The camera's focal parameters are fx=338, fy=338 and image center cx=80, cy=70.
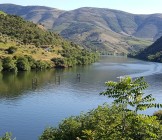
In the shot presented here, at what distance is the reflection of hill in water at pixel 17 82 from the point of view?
388 ft

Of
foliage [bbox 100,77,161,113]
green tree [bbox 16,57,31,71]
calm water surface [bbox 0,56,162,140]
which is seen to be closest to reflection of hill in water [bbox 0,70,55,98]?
calm water surface [bbox 0,56,162,140]

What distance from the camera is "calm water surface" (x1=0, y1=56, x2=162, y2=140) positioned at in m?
78.4

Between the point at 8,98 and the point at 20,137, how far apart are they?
129ft

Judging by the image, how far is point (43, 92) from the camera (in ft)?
→ 399

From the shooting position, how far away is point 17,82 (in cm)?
14100

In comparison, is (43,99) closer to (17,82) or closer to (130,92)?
(17,82)

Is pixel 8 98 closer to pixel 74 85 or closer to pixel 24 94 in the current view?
pixel 24 94

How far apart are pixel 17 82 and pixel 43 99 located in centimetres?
3536

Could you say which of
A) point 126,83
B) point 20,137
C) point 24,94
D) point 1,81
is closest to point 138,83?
point 126,83

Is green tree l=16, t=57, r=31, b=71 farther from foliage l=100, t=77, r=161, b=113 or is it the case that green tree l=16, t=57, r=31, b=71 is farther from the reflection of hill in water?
foliage l=100, t=77, r=161, b=113

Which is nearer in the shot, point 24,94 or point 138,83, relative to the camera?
point 138,83

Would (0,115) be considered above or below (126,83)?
below

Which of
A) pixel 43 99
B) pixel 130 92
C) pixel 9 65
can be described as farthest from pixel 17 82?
pixel 130 92

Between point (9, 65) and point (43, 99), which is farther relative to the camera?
point (9, 65)
